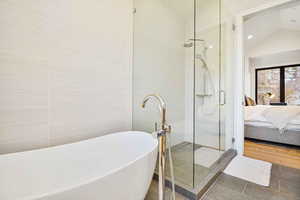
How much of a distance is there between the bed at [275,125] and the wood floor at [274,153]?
0.16m

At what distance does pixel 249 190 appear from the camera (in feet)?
4.71

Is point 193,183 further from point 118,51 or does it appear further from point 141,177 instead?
point 118,51

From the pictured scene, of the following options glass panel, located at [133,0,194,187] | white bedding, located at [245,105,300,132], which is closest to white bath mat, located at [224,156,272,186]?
glass panel, located at [133,0,194,187]

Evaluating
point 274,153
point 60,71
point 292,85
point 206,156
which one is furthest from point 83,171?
point 292,85

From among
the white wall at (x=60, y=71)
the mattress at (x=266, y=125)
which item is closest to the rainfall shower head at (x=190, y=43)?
the white wall at (x=60, y=71)

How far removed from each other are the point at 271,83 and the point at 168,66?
549 cm

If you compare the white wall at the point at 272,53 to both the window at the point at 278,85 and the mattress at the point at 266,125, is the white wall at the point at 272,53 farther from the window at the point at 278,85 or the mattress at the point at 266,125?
the mattress at the point at 266,125

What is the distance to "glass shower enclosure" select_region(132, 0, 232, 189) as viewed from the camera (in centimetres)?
194

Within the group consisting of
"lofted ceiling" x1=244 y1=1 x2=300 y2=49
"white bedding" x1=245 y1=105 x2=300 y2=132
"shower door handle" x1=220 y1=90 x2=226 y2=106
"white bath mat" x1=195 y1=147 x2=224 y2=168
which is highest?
"lofted ceiling" x1=244 y1=1 x2=300 y2=49

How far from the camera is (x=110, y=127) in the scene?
1622mm

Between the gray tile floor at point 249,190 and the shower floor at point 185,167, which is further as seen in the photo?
the shower floor at point 185,167

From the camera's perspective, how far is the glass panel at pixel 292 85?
5.11m

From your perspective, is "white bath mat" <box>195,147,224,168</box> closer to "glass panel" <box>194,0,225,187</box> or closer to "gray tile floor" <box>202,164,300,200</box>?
"glass panel" <box>194,0,225,187</box>

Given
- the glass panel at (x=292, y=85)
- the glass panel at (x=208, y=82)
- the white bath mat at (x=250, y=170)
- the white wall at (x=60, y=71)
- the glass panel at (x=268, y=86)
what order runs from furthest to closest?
the glass panel at (x=268, y=86)
the glass panel at (x=292, y=85)
the glass panel at (x=208, y=82)
the white bath mat at (x=250, y=170)
the white wall at (x=60, y=71)
